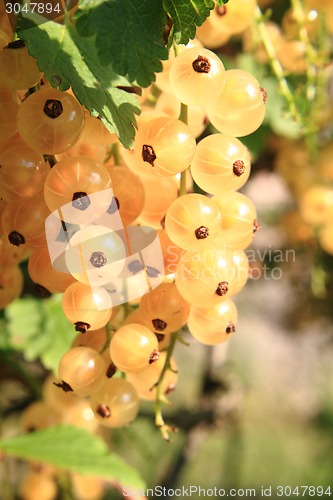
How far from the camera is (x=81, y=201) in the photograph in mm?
474

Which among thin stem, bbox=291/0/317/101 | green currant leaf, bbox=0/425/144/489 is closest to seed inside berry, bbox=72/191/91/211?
green currant leaf, bbox=0/425/144/489

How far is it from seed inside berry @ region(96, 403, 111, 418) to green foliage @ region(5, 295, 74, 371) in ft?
1.14

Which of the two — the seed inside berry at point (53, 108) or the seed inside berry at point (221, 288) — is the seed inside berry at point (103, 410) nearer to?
the seed inside berry at point (221, 288)

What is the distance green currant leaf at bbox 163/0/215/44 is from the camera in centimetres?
45

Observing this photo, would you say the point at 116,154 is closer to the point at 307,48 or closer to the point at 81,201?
the point at 81,201

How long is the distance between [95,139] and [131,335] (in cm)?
17

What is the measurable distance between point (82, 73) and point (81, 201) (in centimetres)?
10

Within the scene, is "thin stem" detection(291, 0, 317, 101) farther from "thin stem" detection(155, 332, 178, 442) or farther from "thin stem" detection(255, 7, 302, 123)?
"thin stem" detection(155, 332, 178, 442)

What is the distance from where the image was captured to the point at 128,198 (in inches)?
20.3

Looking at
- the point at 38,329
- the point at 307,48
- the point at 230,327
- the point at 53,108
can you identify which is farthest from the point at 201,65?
the point at 38,329

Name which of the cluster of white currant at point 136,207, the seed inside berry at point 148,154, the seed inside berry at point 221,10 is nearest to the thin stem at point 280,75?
the seed inside berry at point 221,10

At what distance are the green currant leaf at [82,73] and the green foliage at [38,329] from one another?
1.58ft

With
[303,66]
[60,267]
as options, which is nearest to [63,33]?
[60,267]

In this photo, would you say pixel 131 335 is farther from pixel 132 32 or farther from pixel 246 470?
pixel 246 470
